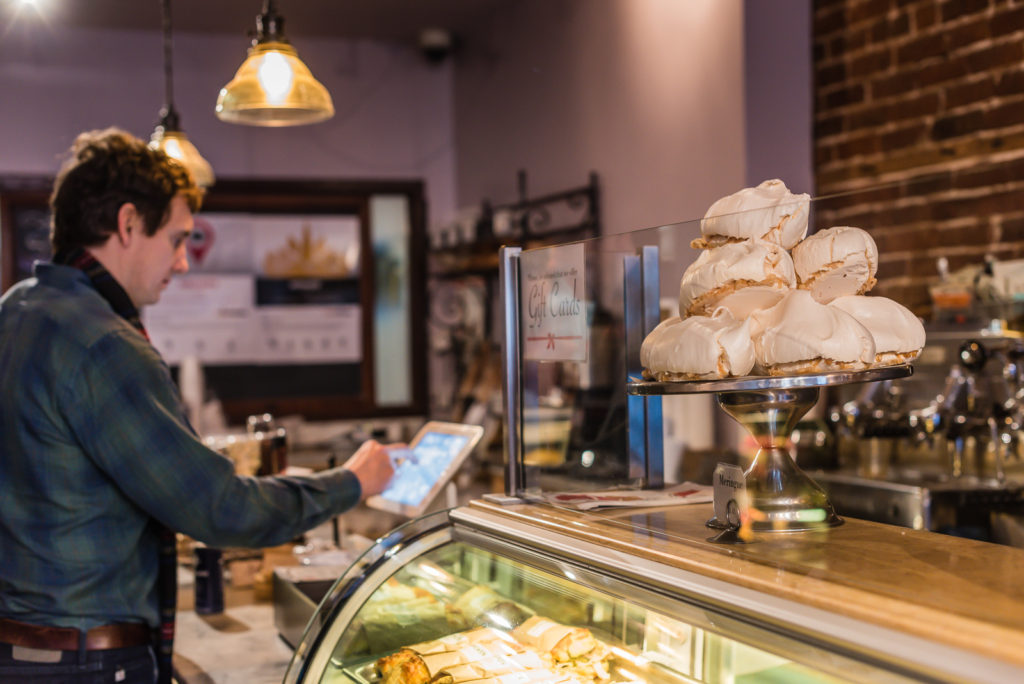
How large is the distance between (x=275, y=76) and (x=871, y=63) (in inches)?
81.4

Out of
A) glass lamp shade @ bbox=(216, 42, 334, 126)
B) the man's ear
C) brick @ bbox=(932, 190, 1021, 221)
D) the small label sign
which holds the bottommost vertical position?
the small label sign

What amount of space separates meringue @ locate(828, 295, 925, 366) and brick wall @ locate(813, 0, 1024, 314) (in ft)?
5.62

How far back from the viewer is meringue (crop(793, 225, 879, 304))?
1.22 metres

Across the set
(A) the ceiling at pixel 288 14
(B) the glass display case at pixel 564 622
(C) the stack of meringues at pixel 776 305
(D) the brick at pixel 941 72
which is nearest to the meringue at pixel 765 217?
(C) the stack of meringues at pixel 776 305

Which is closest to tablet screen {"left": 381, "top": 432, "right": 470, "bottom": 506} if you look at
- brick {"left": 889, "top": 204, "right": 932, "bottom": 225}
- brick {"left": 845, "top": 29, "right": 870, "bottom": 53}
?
brick {"left": 889, "top": 204, "right": 932, "bottom": 225}

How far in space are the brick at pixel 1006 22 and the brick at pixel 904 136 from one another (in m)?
0.36

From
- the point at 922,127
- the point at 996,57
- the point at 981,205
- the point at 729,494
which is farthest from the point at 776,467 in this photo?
the point at 922,127

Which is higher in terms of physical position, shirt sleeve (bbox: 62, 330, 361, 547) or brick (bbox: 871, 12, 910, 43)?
brick (bbox: 871, 12, 910, 43)

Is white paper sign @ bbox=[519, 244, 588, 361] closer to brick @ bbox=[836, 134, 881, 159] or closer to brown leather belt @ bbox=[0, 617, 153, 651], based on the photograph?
brown leather belt @ bbox=[0, 617, 153, 651]

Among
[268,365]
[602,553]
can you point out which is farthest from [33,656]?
[268,365]

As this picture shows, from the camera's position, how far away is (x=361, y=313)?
6160 millimetres

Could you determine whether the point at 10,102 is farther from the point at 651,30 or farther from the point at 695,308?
the point at 695,308

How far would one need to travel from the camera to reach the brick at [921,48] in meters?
3.25

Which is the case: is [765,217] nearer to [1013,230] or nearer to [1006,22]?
[1013,230]
